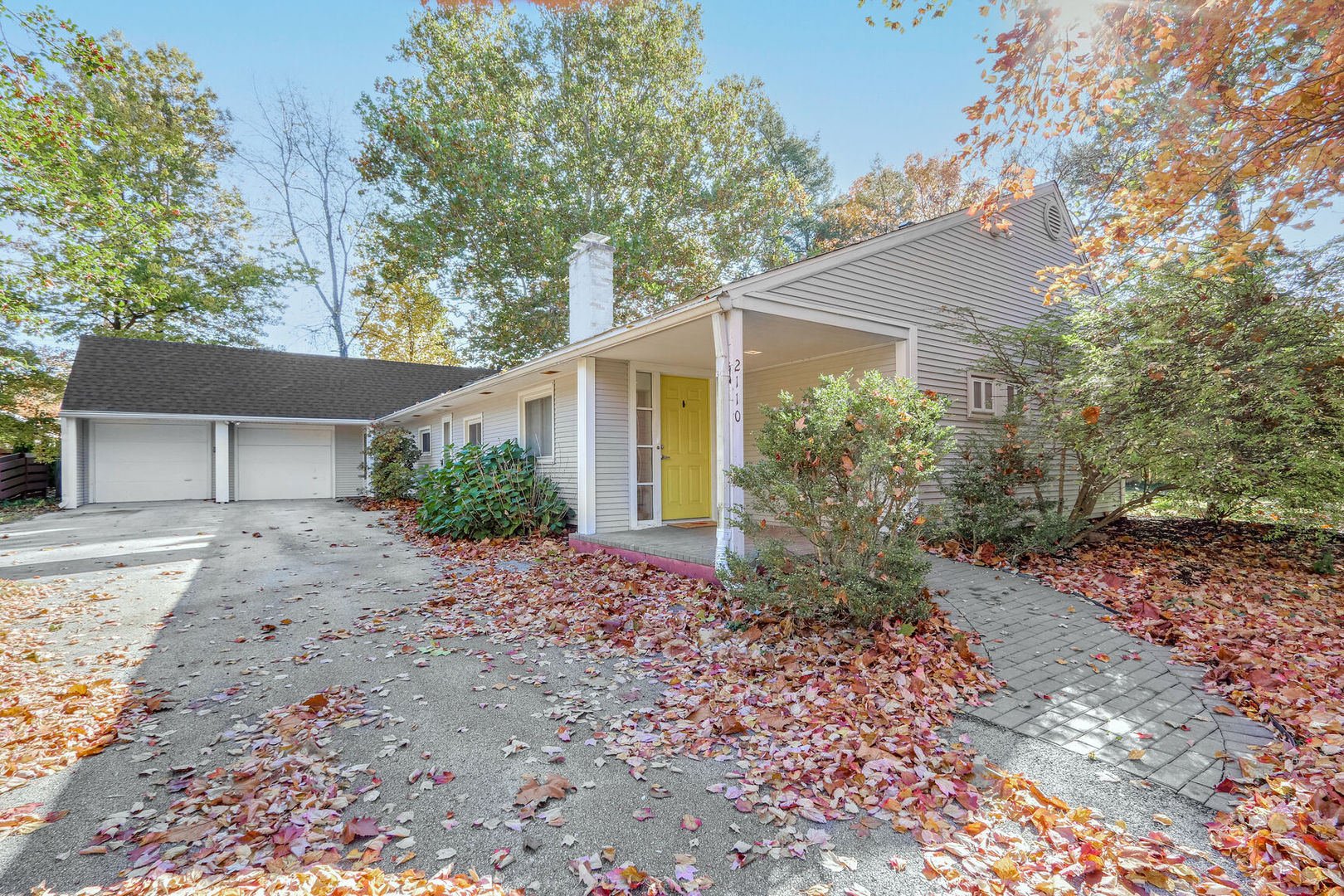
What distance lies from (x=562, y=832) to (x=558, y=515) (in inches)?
260

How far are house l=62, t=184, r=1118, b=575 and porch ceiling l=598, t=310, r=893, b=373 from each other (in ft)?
0.13

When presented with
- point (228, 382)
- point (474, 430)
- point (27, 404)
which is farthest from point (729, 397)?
point (27, 404)

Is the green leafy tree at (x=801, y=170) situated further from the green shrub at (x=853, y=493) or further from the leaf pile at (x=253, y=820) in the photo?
the leaf pile at (x=253, y=820)

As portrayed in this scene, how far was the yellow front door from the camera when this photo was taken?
8414mm

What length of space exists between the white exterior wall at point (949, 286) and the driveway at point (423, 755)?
4.23 metres

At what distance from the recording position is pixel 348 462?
17172 millimetres

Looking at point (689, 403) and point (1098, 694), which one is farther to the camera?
point (689, 403)

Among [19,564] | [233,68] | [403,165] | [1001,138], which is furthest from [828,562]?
[233,68]

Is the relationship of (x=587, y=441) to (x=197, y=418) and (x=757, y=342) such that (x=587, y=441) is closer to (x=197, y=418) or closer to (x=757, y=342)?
(x=757, y=342)

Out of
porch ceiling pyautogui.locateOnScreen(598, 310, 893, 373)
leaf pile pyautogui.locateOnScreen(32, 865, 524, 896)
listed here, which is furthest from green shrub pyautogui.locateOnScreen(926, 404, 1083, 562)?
leaf pile pyautogui.locateOnScreen(32, 865, 524, 896)

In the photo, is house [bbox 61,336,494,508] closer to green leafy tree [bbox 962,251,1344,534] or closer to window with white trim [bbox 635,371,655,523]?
window with white trim [bbox 635,371,655,523]

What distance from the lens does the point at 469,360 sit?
18.9 m

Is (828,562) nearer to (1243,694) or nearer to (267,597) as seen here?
(1243,694)

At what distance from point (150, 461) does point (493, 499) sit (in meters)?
12.5
